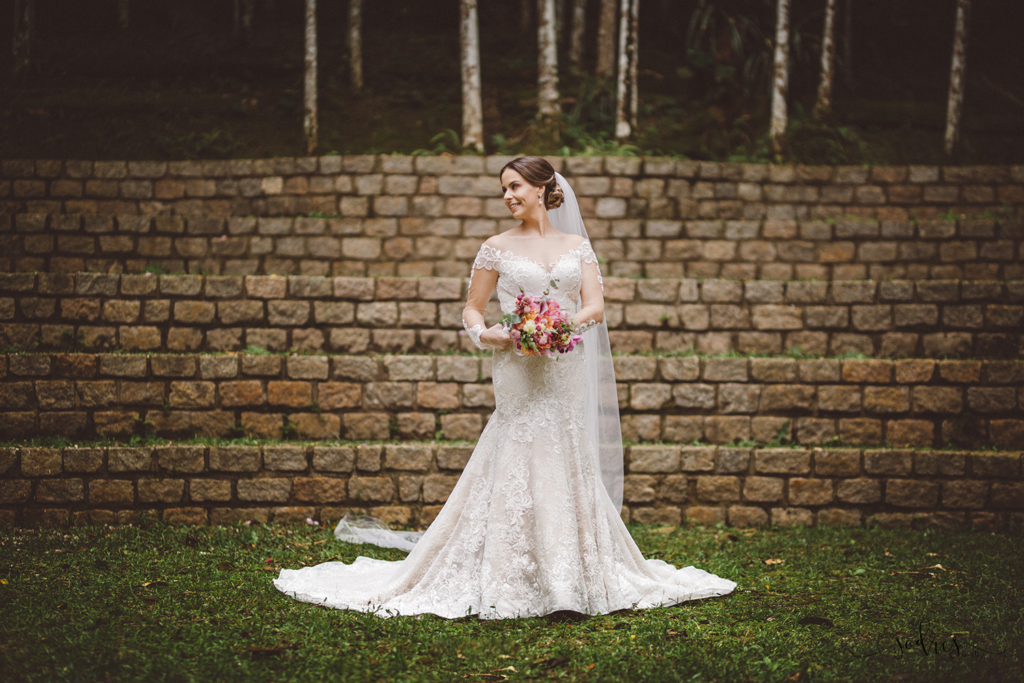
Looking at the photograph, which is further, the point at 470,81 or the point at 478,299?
the point at 470,81

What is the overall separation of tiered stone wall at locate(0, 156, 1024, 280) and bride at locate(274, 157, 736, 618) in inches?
142

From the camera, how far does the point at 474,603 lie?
3145mm

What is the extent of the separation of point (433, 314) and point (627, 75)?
4696mm

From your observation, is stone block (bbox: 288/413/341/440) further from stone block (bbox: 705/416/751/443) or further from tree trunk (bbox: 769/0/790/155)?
tree trunk (bbox: 769/0/790/155)

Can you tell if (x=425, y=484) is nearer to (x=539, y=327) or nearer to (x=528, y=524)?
(x=528, y=524)

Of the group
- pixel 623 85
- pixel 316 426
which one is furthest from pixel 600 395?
pixel 623 85

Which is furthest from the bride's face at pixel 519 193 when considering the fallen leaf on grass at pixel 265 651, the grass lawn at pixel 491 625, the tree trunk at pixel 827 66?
the tree trunk at pixel 827 66

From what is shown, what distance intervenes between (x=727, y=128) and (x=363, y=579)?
25.9 feet

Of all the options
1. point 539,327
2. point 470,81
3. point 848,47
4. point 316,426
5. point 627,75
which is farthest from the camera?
point 848,47

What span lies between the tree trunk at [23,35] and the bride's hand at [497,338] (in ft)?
22.7

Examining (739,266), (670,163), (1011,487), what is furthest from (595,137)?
(1011,487)

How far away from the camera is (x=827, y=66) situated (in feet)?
30.6

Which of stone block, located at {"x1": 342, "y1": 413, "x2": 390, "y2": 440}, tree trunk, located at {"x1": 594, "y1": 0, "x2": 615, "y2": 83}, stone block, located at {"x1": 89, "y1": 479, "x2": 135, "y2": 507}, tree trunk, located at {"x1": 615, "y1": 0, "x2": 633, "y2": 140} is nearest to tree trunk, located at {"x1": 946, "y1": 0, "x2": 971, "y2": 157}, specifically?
tree trunk, located at {"x1": 615, "y1": 0, "x2": 633, "y2": 140}

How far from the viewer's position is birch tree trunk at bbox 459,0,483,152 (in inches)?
315
